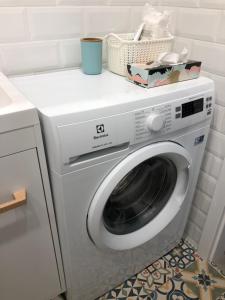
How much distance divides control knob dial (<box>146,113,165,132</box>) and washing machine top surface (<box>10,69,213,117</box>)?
49 millimetres

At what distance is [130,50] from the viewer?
93 cm

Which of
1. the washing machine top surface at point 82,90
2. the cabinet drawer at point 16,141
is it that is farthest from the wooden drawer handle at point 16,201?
the washing machine top surface at point 82,90

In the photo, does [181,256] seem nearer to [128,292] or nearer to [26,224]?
[128,292]

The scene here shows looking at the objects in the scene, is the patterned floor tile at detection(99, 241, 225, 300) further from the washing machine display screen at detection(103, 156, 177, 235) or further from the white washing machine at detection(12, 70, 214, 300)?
the washing machine display screen at detection(103, 156, 177, 235)

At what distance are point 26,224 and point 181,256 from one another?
2.97 ft

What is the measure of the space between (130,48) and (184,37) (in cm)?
32

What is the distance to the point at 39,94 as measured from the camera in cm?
78

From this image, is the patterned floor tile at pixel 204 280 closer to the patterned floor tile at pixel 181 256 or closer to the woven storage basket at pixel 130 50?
the patterned floor tile at pixel 181 256

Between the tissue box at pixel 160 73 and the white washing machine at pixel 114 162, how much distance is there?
0.09ft

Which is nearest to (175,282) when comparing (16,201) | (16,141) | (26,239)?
(26,239)

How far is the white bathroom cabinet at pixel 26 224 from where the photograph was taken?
2.06 feet

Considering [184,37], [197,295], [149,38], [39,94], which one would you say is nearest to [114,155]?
[39,94]

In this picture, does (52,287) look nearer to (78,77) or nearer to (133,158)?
(133,158)

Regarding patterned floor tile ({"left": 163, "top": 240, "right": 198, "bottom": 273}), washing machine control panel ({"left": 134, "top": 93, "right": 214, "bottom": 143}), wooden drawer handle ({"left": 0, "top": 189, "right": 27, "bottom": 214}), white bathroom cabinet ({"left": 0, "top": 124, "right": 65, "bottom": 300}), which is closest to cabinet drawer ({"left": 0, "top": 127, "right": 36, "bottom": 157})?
white bathroom cabinet ({"left": 0, "top": 124, "right": 65, "bottom": 300})
